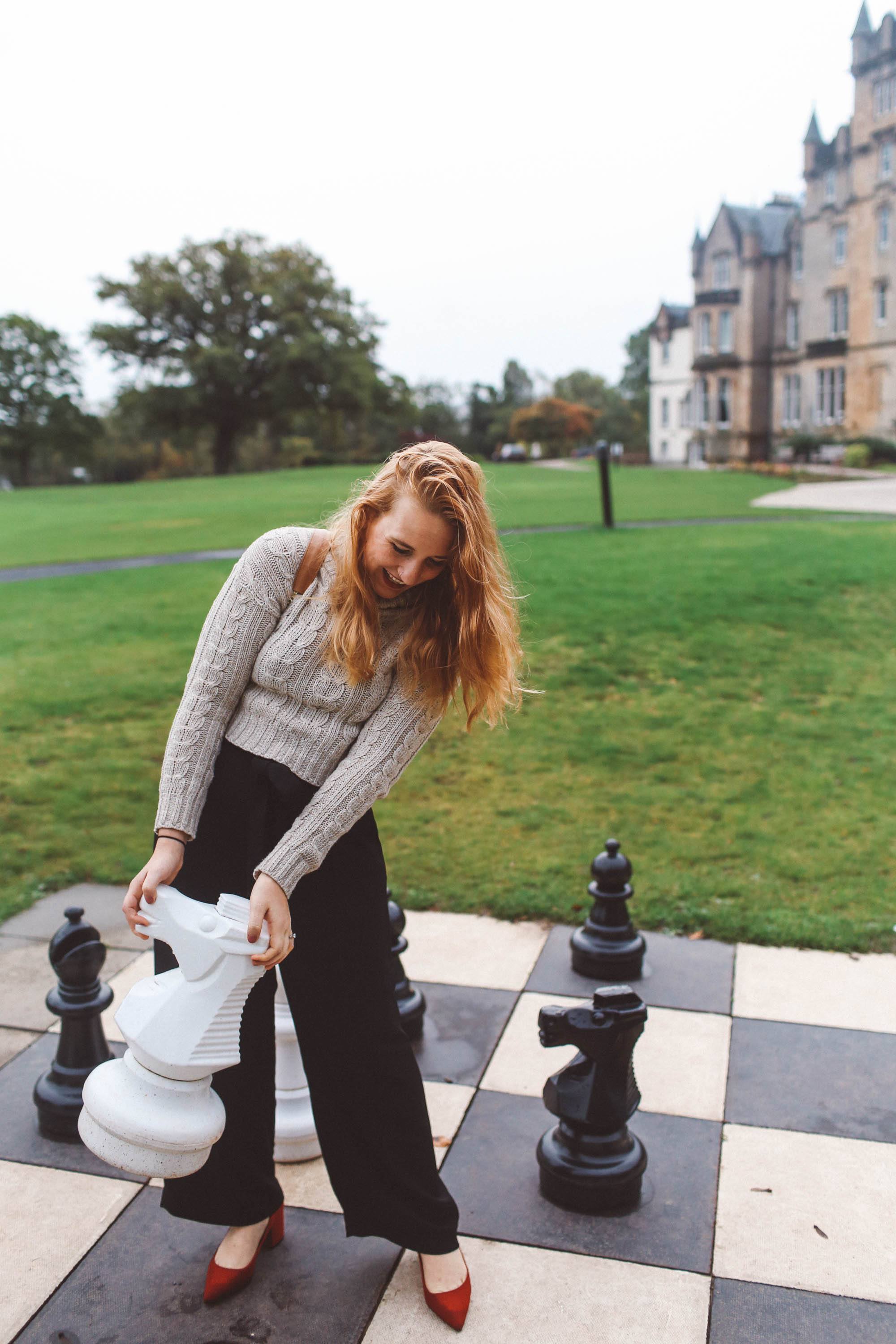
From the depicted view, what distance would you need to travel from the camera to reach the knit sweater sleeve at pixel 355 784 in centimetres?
226

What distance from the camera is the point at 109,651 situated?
9.35 m

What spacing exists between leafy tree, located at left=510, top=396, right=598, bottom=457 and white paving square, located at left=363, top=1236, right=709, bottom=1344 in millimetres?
61712

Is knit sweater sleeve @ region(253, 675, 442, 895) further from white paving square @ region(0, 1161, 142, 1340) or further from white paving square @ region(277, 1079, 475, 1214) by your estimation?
white paving square @ region(0, 1161, 142, 1340)

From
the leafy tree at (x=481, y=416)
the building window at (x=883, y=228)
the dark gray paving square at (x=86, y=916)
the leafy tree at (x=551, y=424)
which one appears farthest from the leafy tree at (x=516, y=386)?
the dark gray paving square at (x=86, y=916)

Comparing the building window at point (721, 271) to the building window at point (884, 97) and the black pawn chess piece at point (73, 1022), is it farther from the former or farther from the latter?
the black pawn chess piece at point (73, 1022)

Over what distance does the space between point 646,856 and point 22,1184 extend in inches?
125

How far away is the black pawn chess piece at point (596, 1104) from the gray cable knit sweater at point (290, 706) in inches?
36.9

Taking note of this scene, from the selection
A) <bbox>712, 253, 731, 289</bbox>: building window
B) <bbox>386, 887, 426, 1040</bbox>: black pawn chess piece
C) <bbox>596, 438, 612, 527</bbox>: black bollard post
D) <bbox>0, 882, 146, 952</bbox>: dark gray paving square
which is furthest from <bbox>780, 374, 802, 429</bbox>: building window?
<bbox>386, 887, 426, 1040</bbox>: black pawn chess piece

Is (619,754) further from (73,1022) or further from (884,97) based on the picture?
(884,97)

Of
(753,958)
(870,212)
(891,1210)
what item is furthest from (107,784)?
(870,212)

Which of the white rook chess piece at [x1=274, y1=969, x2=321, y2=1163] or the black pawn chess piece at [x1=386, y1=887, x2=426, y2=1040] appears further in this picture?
the black pawn chess piece at [x1=386, y1=887, x2=426, y2=1040]

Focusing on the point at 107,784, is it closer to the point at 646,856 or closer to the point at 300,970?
the point at 646,856

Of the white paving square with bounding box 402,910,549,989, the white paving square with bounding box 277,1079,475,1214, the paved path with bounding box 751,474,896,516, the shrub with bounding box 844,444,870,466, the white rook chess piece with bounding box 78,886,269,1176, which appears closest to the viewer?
the white rook chess piece with bounding box 78,886,269,1176

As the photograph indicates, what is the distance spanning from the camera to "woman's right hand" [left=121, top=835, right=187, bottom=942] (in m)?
2.18
